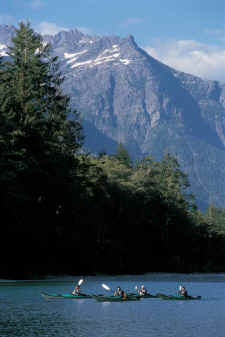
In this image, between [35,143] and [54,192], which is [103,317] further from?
[54,192]

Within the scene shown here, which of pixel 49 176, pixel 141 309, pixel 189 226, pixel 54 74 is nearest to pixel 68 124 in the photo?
pixel 54 74

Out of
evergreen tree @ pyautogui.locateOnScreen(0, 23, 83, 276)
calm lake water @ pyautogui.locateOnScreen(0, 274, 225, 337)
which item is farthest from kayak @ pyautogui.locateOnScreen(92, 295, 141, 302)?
evergreen tree @ pyautogui.locateOnScreen(0, 23, 83, 276)

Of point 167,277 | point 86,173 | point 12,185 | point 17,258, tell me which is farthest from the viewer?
point 167,277

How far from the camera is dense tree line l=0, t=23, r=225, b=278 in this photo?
7233cm

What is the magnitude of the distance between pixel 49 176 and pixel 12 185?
7427mm

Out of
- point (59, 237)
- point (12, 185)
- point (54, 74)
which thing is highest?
point (54, 74)

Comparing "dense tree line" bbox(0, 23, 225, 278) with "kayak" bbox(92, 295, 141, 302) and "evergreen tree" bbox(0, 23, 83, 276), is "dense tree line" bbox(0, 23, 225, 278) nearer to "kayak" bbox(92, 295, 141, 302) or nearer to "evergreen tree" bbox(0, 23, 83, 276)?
"evergreen tree" bbox(0, 23, 83, 276)

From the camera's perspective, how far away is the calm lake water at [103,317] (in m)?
37.0

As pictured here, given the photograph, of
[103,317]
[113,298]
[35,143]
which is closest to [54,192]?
[35,143]

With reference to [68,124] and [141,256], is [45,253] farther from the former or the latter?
[141,256]

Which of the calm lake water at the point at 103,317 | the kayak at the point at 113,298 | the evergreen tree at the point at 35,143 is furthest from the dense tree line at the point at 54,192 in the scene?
the kayak at the point at 113,298

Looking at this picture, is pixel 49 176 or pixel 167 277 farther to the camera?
pixel 167 277

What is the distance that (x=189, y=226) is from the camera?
5212 inches

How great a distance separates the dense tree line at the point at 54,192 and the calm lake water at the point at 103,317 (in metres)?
13.0
